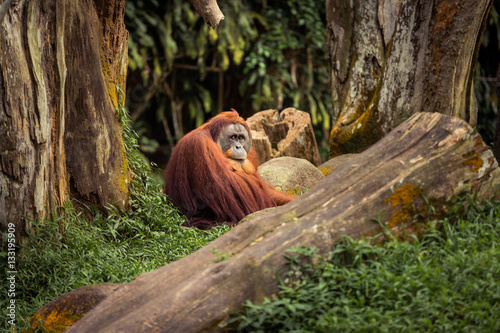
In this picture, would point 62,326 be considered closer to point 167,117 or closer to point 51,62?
point 51,62

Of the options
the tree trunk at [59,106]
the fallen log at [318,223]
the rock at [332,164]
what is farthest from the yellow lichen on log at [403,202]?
the rock at [332,164]

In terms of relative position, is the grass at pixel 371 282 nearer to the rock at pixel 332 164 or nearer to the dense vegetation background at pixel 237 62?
the rock at pixel 332 164

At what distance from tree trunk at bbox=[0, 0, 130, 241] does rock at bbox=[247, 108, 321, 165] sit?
220cm

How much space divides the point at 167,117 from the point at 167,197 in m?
6.02

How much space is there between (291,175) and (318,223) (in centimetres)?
283

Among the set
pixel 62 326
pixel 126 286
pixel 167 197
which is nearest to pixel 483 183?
pixel 126 286

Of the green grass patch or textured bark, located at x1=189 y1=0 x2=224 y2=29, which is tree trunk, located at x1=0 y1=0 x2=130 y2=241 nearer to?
textured bark, located at x1=189 y1=0 x2=224 y2=29

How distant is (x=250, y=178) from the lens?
5.15 m

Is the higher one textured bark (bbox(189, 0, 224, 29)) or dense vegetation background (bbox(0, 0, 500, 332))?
textured bark (bbox(189, 0, 224, 29))

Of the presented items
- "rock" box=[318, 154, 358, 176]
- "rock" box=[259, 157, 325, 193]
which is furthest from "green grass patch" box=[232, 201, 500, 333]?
"rock" box=[318, 154, 358, 176]

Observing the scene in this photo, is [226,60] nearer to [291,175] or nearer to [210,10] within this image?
[291,175]

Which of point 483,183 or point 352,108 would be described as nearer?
point 483,183

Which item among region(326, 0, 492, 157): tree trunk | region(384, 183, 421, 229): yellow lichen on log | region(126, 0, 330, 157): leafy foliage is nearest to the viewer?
region(384, 183, 421, 229): yellow lichen on log

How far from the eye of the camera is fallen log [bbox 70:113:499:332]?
2512mm
